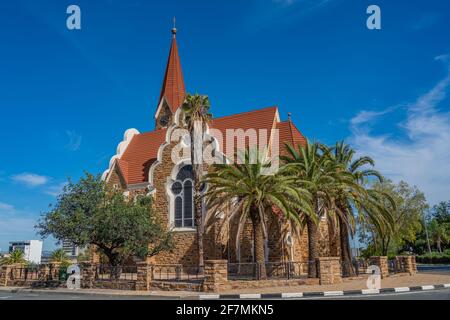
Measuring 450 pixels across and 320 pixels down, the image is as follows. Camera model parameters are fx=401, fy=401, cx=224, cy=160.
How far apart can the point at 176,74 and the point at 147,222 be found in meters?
26.2

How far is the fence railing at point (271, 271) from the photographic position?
18.6 meters

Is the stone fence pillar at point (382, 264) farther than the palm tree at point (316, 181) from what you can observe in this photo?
Yes

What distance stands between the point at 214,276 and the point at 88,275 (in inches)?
297

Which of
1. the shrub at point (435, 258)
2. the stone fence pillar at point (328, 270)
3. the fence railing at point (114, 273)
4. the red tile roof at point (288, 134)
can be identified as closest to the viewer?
the stone fence pillar at point (328, 270)

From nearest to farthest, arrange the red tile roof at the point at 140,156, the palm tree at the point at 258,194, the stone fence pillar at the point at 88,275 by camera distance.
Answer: the palm tree at the point at 258,194
the stone fence pillar at the point at 88,275
the red tile roof at the point at 140,156

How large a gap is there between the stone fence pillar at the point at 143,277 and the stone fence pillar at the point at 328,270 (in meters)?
7.89

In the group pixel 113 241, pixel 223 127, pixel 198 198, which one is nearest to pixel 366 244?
pixel 223 127

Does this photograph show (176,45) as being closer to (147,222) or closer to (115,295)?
(147,222)

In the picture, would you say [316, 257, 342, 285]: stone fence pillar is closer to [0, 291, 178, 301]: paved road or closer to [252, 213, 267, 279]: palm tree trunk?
[252, 213, 267, 279]: palm tree trunk

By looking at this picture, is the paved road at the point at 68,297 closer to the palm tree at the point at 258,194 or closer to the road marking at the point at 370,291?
the palm tree at the point at 258,194

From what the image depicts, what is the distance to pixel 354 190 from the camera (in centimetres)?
2205

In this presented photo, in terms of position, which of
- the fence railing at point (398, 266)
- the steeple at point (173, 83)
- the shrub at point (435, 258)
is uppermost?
the steeple at point (173, 83)

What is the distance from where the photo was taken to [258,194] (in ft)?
62.1

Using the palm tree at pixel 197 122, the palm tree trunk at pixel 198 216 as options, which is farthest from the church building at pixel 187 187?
the palm tree at pixel 197 122
